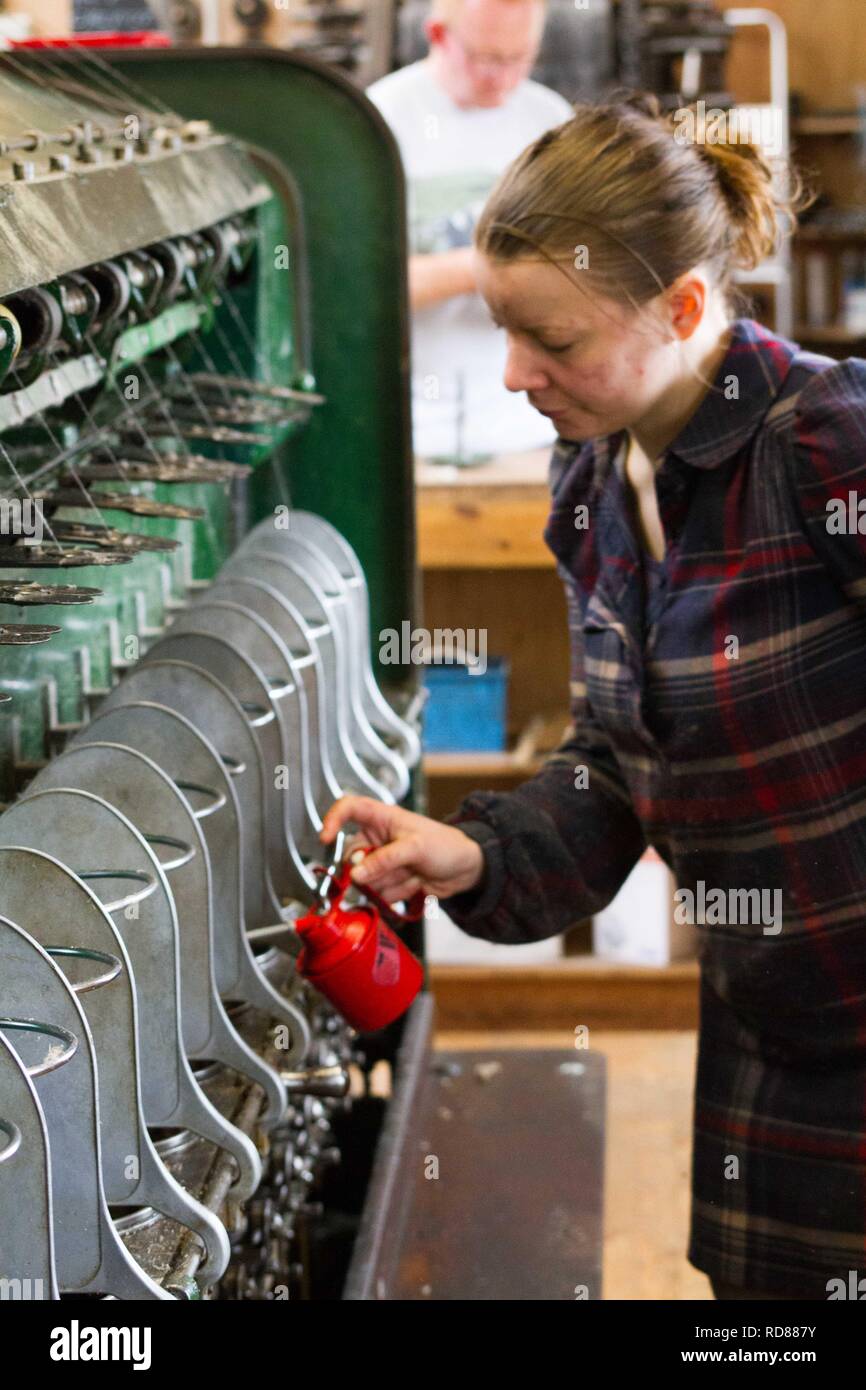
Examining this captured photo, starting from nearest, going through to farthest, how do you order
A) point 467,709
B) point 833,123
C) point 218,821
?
point 218,821 < point 467,709 < point 833,123

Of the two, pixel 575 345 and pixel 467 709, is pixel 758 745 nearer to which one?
pixel 575 345

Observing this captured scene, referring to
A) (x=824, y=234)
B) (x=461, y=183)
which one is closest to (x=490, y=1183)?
(x=461, y=183)

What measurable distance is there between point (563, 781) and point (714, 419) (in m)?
0.46

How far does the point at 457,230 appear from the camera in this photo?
3.93 m

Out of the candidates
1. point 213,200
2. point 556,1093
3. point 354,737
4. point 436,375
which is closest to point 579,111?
point 213,200

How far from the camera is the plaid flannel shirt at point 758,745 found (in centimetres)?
160

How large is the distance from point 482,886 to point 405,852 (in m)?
0.14

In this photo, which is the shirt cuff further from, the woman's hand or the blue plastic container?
the blue plastic container

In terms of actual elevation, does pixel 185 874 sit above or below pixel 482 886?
above

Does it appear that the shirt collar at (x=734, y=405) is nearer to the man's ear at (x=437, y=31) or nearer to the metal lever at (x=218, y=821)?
the metal lever at (x=218, y=821)

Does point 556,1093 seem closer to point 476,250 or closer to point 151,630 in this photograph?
point 151,630

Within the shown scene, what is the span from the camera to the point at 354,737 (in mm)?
2213

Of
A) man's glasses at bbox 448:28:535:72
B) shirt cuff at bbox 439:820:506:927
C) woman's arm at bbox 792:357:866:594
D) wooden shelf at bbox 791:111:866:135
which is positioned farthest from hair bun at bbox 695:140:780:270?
wooden shelf at bbox 791:111:866:135

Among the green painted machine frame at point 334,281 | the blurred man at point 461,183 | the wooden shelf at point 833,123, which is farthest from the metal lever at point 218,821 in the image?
the wooden shelf at point 833,123
